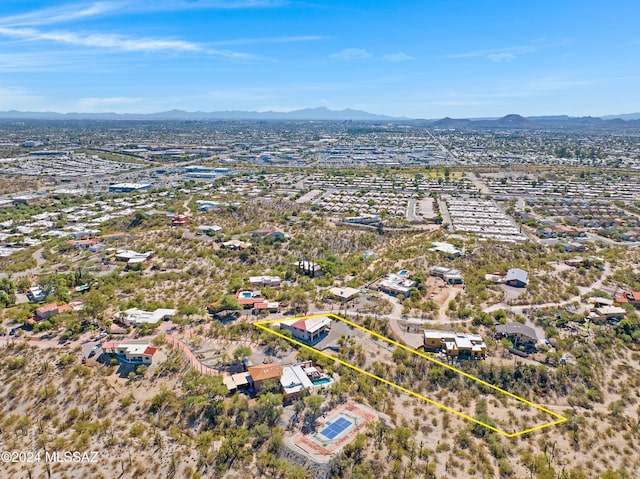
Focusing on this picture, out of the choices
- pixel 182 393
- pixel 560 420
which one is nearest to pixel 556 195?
pixel 560 420

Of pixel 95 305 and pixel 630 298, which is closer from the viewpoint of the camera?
pixel 95 305

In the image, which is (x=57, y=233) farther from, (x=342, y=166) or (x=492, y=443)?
(x=342, y=166)

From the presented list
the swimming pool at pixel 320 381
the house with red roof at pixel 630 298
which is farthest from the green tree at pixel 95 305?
the house with red roof at pixel 630 298

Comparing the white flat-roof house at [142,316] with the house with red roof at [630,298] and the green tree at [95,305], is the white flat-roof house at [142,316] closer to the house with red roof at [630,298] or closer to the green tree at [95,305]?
the green tree at [95,305]

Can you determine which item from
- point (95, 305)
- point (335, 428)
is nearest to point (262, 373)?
point (335, 428)

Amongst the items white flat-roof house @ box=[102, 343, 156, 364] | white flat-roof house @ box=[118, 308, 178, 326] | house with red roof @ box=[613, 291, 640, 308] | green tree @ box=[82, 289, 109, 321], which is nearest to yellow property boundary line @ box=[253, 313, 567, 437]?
white flat-roof house @ box=[118, 308, 178, 326]

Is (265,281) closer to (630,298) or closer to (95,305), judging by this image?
(95,305)
